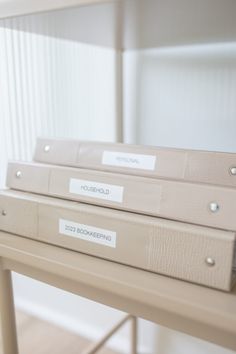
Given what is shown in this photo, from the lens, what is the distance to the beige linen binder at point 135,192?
0.43 meters

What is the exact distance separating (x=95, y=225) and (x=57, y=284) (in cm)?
11

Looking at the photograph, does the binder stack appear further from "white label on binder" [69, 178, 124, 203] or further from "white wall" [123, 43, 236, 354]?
"white wall" [123, 43, 236, 354]

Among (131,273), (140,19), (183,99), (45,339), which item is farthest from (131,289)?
(45,339)

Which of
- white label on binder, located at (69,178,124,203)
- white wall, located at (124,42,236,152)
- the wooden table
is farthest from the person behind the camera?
white wall, located at (124,42,236,152)

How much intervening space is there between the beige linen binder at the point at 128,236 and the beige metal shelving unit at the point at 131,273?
0.01 meters

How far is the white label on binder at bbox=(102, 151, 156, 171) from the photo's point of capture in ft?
1.71

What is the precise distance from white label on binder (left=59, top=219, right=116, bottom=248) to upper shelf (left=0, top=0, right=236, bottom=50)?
0.91 ft

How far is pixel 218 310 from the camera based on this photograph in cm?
38

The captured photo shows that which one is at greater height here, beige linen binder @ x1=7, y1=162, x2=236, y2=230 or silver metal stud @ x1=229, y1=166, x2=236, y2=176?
silver metal stud @ x1=229, y1=166, x2=236, y2=176

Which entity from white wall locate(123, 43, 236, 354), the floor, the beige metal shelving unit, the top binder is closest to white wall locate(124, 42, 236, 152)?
white wall locate(123, 43, 236, 354)

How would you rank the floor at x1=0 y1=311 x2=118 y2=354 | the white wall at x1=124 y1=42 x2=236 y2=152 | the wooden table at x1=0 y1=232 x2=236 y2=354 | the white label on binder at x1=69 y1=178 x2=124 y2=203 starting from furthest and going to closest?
the floor at x1=0 y1=311 x2=118 y2=354 < the white wall at x1=124 y1=42 x2=236 y2=152 < the white label on binder at x1=69 y1=178 x2=124 y2=203 < the wooden table at x1=0 y1=232 x2=236 y2=354

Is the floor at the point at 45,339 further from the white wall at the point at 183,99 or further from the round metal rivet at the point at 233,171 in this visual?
the round metal rivet at the point at 233,171

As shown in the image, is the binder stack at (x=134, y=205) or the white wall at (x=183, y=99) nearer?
the binder stack at (x=134, y=205)

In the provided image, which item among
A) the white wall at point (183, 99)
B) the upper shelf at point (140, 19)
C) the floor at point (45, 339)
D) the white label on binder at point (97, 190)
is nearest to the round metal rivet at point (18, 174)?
the white label on binder at point (97, 190)
